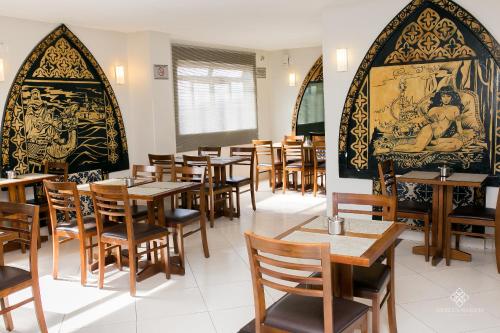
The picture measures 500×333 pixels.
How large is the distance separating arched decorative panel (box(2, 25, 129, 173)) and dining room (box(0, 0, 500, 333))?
2 centimetres

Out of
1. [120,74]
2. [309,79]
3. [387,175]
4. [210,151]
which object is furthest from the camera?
[309,79]

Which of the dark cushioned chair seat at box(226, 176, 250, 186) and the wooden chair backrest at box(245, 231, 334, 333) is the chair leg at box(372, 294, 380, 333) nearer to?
the wooden chair backrest at box(245, 231, 334, 333)

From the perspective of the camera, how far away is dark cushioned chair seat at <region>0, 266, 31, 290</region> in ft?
8.70

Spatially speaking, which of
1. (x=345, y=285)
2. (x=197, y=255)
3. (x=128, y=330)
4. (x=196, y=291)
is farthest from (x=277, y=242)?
(x=197, y=255)

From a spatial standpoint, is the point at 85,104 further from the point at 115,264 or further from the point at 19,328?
the point at 19,328

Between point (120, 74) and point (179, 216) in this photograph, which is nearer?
point (179, 216)

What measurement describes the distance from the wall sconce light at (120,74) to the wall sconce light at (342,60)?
289 centimetres

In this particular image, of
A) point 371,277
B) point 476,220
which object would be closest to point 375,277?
point 371,277

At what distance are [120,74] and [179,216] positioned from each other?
2.95m

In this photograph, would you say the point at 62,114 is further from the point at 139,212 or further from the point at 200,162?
the point at 139,212

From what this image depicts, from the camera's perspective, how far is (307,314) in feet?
6.82

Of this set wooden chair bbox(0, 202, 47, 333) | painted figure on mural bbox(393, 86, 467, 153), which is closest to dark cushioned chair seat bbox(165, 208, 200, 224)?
wooden chair bbox(0, 202, 47, 333)

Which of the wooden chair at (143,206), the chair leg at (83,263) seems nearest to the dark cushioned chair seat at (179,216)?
the wooden chair at (143,206)

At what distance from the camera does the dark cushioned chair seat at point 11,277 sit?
104 inches
